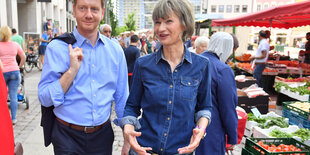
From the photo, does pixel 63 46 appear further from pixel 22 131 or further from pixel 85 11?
pixel 22 131

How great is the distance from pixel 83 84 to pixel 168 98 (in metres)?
0.71

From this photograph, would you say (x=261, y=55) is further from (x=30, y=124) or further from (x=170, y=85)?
(x=170, y=85)

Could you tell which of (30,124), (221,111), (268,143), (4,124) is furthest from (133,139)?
(30,124)

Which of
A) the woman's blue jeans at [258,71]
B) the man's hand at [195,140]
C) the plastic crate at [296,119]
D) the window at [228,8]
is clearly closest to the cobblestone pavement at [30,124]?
the man's hand at [195,140]

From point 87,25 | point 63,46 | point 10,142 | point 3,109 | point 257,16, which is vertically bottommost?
point 10,142

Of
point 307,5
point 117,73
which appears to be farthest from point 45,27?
point 117,73

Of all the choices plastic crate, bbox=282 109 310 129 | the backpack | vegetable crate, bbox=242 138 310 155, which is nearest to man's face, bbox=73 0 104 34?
the backpack

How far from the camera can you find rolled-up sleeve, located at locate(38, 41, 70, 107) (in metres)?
1.89

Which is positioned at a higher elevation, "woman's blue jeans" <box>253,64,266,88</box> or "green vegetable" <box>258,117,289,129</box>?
"woman's blue jeans" <box>253,64,266,88</box>

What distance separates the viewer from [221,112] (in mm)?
2699

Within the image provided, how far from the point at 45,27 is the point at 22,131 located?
19.6 m

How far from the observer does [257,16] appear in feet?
28.5

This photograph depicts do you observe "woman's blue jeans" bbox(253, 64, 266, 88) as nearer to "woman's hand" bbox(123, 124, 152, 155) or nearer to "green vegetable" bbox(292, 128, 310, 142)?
"green vegetable" bbox(292, 128, 310, 142)

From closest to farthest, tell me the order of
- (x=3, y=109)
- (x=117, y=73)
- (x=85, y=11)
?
(x=3, y=109), (x=85, y=11), (x=117, y=73)
